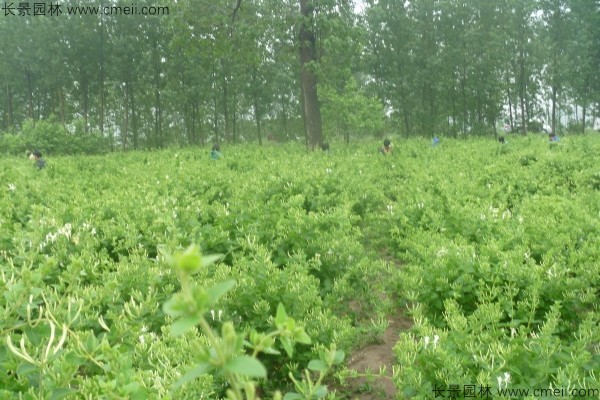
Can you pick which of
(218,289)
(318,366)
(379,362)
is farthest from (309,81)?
(218,289)

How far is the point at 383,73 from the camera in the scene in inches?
1303

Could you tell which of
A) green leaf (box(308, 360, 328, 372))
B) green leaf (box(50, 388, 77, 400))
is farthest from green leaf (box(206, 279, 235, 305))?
green leaf (box(50, 388, 77, 400))

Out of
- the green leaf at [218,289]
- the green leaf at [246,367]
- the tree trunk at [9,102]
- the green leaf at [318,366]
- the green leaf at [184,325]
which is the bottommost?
the green leaf at [318,366]

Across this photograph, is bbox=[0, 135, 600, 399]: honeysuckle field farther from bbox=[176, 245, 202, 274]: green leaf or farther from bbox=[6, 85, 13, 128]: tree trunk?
bbox=[6, 85, 13, 128]: tree trunk

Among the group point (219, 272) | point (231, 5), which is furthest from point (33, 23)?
point (219, 272)

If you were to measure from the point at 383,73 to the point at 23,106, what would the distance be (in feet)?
95.0

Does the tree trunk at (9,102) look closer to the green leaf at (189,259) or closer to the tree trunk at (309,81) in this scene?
the tree trunk at (309,81)

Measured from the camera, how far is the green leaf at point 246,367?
2.85 ft

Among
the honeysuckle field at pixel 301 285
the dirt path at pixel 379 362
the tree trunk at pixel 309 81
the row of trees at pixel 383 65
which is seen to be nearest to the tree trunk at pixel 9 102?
the row of trees at pixel 383 65

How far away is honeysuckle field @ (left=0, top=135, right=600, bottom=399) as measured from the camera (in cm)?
223

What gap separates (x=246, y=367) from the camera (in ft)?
2.92

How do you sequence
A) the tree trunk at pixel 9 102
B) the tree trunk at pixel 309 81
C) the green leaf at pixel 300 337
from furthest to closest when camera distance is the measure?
1. the tree trunk at pixel 9 102
2. the tree trunk at pixel 309 81
3. the green leaf at pixel 300 337

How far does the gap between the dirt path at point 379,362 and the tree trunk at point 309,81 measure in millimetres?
14413

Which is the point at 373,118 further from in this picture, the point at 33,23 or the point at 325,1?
the point at 33,23
